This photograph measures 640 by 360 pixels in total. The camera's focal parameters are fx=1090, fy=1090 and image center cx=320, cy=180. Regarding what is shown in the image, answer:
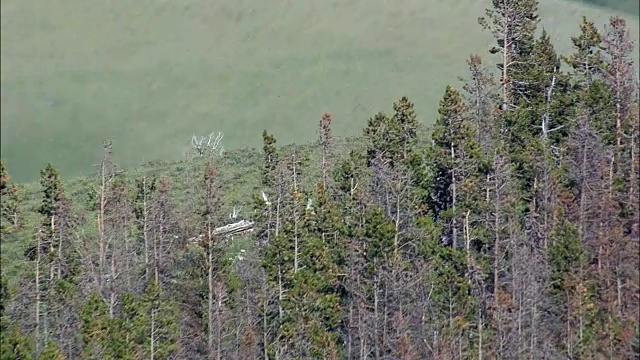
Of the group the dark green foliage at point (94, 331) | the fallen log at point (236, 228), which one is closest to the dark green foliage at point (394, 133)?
the fallen log at point (236, 228)

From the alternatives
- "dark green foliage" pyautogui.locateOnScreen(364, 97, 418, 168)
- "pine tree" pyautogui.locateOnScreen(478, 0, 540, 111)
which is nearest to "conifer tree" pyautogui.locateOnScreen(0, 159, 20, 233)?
"dark green foliage" pyautogui.locateOnScreen(364, 97, 418, 168)

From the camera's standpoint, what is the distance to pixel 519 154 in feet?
139

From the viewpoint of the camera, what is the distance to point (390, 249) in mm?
35812

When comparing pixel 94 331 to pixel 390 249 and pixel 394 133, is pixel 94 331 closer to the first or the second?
pixel 390 249

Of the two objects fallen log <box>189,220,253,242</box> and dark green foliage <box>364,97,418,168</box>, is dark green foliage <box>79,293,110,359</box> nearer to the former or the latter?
fallen log <box>189,220,253,242</box>

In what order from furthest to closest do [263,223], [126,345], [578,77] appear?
[578,77], [263,223], [126,345]

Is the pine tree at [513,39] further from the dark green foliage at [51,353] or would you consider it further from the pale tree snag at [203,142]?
the dark green foliage at [51,353]

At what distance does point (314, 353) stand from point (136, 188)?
38.9ft


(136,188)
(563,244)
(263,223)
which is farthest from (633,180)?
(136,188)

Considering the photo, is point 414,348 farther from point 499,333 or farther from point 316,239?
point 316,239

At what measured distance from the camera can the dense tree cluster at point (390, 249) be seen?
32875 millimetres

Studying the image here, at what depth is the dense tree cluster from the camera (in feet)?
108

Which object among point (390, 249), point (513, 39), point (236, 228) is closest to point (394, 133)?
point (390, 249)

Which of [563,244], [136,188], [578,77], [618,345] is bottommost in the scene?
[618,345]
